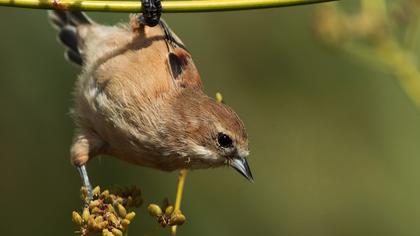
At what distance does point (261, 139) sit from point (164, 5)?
155 inches

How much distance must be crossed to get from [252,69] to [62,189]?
1.89 meters

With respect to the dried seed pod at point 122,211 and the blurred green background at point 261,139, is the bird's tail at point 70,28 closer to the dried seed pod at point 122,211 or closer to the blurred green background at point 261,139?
the blurred green background at point 261,139

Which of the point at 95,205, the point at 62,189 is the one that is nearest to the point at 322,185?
the point at 62,189

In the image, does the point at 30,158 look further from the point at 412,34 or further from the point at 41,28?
the point at 412,34

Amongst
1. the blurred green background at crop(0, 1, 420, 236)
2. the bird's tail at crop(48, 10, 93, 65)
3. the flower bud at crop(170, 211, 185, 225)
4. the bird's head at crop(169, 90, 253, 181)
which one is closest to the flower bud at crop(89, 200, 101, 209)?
the flower bud at crop(170, 211, 185, 225)

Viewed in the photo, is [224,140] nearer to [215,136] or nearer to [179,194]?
[215,136]

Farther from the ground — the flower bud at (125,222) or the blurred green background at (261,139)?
the blurred green background at (261,139)

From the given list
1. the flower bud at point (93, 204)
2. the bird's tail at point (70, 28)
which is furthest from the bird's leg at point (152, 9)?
the bird's tail at point (70, 28)

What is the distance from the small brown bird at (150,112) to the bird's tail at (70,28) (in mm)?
685

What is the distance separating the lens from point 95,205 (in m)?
3.59

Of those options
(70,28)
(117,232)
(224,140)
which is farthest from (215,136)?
(70,28)

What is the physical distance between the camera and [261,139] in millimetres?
7137

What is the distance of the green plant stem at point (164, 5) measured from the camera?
3.14m

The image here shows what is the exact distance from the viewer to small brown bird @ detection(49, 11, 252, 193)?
4.46 m
